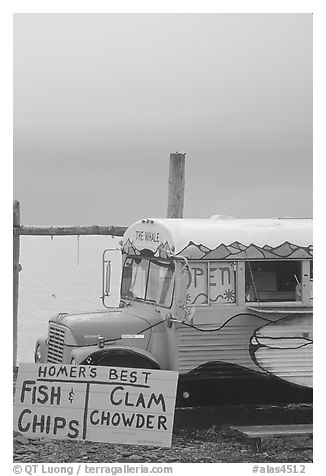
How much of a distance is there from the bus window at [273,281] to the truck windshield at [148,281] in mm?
692

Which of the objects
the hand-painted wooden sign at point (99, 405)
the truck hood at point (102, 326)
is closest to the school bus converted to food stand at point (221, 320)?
the truck hood at point (102, 326)

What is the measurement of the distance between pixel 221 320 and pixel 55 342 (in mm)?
1504

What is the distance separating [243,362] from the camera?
8469mm

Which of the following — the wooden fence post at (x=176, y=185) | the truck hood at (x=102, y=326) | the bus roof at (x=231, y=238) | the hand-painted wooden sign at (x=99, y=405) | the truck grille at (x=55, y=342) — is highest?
the wooden fence post at (x=176, y=185)

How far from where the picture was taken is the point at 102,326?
27.6 ft

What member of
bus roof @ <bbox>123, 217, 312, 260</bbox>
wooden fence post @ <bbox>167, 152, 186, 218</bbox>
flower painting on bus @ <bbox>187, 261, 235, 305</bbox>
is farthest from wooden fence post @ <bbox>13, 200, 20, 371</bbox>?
flower painting on bus @ <bbox>187, 261, 235, 305</bbox>

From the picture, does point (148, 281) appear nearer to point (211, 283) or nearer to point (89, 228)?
point (211, 283)

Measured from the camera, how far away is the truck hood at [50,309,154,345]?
330 inches

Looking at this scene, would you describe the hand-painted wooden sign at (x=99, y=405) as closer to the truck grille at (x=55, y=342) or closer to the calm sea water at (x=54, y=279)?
the truck grille at (x=55, y=342)

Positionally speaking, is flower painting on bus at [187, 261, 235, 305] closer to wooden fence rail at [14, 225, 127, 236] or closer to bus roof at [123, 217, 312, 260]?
bus roof at [123, 217, 312, 260]

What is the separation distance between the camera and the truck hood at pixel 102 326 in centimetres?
838

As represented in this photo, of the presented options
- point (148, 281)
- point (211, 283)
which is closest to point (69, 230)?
point (148, 281)
